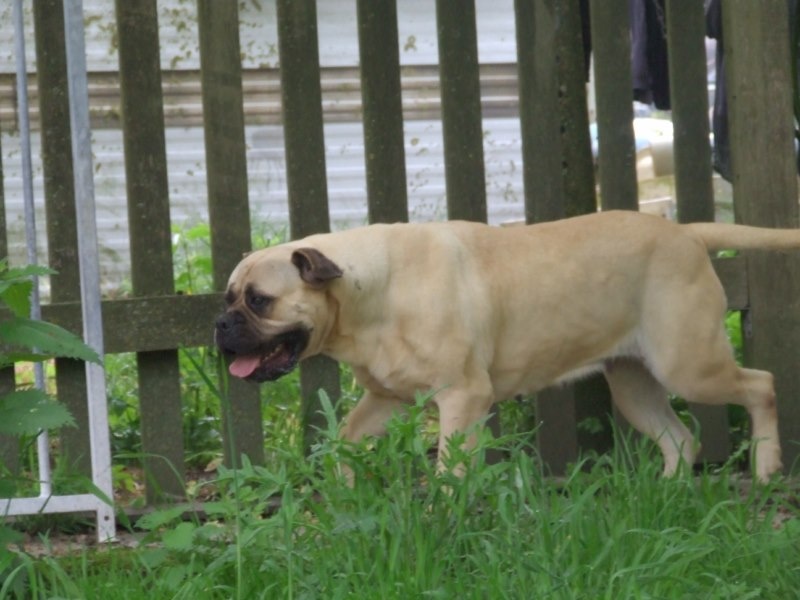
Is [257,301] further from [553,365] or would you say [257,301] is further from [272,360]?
[553,365]

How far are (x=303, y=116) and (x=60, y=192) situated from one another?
3.00 ft

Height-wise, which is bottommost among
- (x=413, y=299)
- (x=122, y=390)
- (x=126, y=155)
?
(x=122, y=390)

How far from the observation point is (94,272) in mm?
4504

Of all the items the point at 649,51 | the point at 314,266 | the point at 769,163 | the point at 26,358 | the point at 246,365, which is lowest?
the point at 246,365

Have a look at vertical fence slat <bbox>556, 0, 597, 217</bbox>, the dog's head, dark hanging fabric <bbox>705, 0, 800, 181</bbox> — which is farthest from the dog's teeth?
dark hanging fabric <bbox>705, 0, 800, 181</bbox>

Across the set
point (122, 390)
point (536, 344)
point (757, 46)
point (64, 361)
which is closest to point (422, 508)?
point (536, 344)

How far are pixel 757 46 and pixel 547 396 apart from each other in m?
1.54

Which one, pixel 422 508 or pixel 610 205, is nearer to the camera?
pixel 422 508

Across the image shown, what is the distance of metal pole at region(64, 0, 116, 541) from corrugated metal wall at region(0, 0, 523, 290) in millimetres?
4626

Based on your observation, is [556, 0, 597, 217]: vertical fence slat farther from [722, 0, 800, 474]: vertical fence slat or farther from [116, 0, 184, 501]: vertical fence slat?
[116, 0, 184, 501]: vertical fence slat

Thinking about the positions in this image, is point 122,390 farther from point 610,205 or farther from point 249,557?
point 249,557

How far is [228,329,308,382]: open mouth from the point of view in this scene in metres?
4.73

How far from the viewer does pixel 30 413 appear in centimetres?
350

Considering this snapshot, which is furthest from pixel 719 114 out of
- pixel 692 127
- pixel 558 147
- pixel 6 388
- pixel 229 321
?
pixel 6 388
